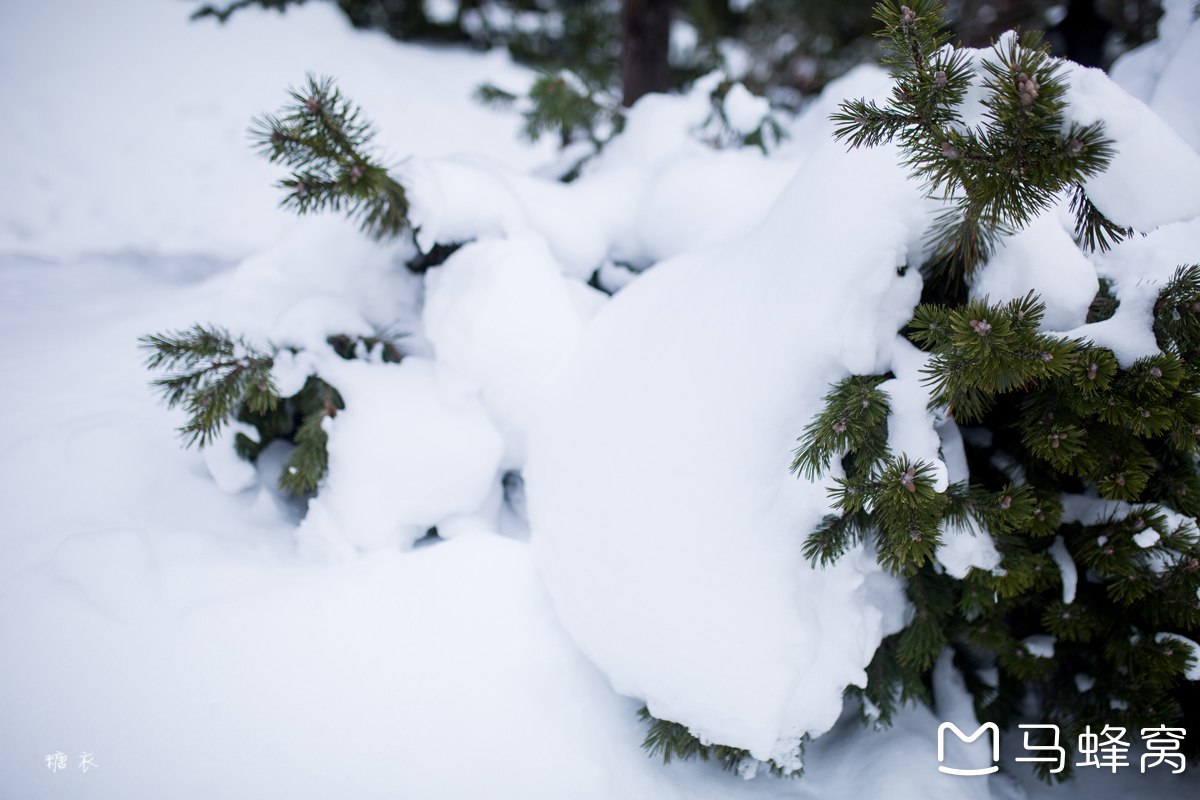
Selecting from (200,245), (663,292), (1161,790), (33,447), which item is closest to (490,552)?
(663,292)

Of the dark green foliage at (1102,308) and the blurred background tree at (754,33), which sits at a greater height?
the blurred background tree at (754,33)

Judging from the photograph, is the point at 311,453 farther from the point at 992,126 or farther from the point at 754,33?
the point at 754,33

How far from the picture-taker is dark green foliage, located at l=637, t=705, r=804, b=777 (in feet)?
4.96

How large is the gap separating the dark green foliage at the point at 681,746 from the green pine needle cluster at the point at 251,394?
128 cm

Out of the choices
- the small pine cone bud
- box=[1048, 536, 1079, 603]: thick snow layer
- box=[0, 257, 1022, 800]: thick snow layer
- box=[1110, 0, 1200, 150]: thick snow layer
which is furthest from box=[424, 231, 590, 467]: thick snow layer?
box=[1110, 0, 1200, 150]: thick snow layer

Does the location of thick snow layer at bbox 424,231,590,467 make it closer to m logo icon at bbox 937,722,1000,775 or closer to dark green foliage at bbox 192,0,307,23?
m logo icon at bbox 937,722,1000,775

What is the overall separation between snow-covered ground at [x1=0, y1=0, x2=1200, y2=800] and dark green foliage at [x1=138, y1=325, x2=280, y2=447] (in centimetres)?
21

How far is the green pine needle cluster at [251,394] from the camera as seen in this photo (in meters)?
1.53

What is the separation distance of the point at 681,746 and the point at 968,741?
98 centimetres

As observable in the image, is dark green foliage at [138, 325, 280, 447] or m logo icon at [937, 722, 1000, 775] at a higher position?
dark green foliage at [138, 325, 280, 447]

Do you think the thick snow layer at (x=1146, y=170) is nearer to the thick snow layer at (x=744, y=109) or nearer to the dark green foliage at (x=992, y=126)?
the dark green foliage at (x=992, y=126)

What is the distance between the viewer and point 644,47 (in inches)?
136

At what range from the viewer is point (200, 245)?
3.78 m

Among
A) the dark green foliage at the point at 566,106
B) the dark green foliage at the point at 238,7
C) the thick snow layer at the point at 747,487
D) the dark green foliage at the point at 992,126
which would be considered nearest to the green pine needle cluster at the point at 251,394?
the thick snow layer at the point at 747,487
